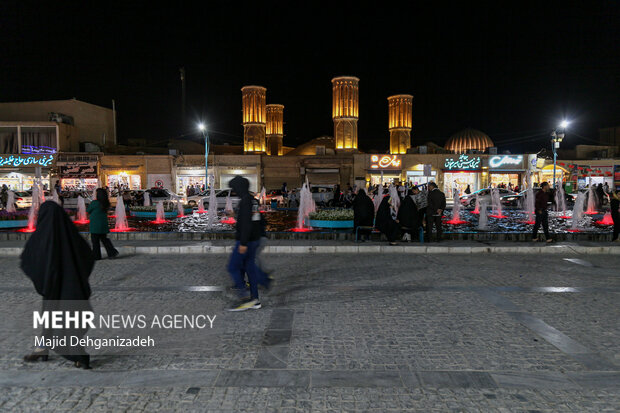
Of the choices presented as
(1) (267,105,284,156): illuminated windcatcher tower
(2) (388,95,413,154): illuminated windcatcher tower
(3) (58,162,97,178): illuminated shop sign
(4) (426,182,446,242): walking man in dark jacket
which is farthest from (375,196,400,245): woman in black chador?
(1) (267,105,284,156): illuminated windcatcher tower

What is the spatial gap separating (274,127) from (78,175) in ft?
79.2

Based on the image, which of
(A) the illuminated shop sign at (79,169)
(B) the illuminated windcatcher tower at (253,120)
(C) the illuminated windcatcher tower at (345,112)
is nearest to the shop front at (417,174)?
(C) the illuminated windcatcher tower at (345,112)

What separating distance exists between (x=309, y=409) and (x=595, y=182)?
1750 inches

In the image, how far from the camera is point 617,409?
9.96 ft

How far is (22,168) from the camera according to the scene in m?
34.4

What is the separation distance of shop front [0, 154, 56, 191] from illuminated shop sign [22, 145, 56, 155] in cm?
41

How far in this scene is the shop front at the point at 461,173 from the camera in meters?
35.9

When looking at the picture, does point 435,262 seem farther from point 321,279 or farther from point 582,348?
point 582,348

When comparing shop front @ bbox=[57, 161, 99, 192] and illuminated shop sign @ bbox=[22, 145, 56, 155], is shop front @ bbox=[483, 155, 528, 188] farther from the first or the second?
illuminated shop sign @ bbox=[22, 145, 56, 155]

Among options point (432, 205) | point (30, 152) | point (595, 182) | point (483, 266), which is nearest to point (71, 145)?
point (30, 152)

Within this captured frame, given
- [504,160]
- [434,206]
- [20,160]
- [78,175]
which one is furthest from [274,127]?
[434,206]

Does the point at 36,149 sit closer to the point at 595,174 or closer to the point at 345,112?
the point at 345,112

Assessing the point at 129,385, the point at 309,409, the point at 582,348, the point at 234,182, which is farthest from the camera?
the point at 234,182

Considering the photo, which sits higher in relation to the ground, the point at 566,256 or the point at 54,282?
the point at 54,282
